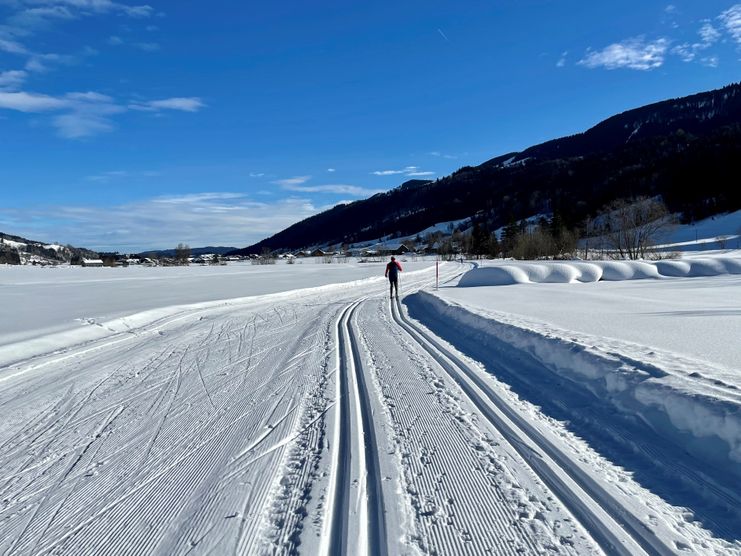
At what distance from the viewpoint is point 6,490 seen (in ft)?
11.3

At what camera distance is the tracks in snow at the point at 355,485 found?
2.68 metres

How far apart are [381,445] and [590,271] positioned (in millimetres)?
25922

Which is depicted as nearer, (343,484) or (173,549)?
(173,549)

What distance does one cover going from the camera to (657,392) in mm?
4605

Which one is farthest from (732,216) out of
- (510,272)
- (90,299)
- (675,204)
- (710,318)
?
(90,299)

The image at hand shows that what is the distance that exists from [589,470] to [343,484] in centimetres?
208

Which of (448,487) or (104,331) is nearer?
(448,487)

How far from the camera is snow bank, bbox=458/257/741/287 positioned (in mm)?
25531

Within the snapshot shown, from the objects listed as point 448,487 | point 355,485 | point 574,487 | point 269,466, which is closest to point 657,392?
point 574,487

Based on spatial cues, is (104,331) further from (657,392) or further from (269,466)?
(657,392)

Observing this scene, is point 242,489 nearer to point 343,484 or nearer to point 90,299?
point 343,484

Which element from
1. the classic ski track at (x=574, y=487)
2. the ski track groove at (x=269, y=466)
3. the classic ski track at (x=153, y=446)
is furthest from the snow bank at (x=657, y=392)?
the classic ski track at (x=153, y=446)

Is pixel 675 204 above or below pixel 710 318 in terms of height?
above

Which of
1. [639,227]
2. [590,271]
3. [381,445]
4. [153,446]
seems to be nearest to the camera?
[381,445]
